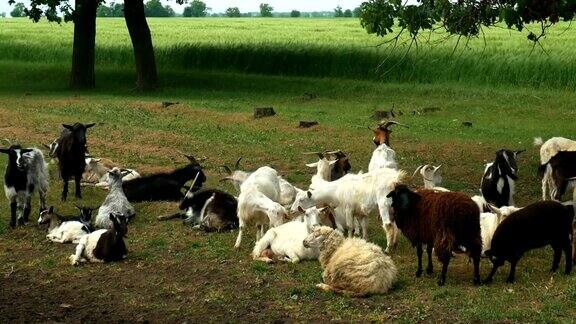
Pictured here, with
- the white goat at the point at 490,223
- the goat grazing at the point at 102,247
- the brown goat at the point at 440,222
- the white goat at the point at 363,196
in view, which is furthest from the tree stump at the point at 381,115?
the brown goat at the point at 440,222

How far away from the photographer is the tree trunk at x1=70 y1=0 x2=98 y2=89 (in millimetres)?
34938

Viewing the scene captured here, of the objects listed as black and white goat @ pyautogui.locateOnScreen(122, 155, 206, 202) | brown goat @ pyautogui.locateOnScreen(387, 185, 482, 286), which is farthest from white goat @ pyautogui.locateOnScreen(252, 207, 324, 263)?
black and white goat @ pyautogui.locateOnScreen(122, 155, 206, 202)

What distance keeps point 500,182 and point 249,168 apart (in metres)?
6.08

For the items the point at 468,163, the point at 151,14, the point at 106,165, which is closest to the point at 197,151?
the point at 106,165

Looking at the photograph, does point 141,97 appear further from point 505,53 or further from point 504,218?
point 504,218

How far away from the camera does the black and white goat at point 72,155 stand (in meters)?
16.0

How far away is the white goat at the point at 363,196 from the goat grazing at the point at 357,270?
48.7 inches

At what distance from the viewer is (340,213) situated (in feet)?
42.3

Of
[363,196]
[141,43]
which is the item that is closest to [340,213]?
[363,196]

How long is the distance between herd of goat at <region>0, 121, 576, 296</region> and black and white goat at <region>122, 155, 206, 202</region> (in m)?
0.02

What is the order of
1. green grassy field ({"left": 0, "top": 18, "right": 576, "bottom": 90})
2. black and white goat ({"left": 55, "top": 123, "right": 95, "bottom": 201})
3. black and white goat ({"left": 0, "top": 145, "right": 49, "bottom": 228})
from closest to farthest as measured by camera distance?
black and white goat ({"left": 0, "top": 145, "right": 49, "bottom": 228})
black and white goat ({"left": 55, "top": 123, "right": 95, "bottom": 201})
green grassy field ({"left": 0, "top": 18, "right": 576, "bottom": 90})

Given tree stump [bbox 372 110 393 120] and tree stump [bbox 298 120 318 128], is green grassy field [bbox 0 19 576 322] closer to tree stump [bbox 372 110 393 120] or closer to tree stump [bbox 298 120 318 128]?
tree stump [bbox 298 120 318 128]

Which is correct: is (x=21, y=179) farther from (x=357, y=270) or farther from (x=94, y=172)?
(x=357, y=270)

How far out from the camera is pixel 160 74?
3897cm
